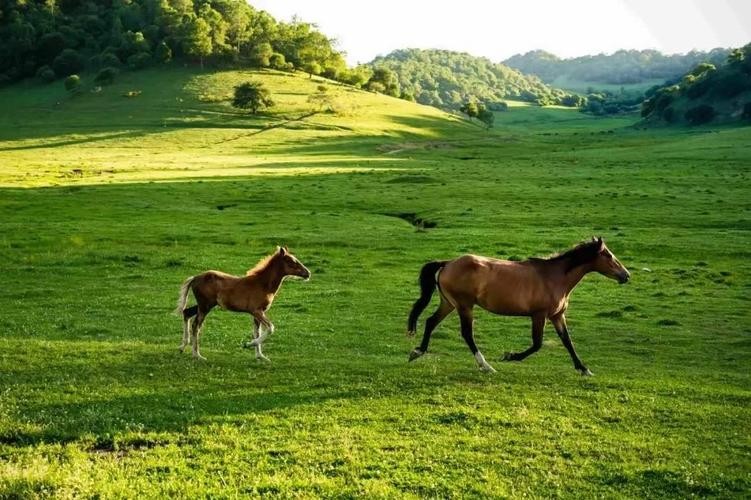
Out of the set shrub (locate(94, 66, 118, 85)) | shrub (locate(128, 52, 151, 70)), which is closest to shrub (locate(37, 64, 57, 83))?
shrub (locate(94, 66, 118, 85))

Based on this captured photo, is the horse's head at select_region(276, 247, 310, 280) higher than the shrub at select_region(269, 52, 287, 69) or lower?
lower

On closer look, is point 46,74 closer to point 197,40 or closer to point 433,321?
point 197,40

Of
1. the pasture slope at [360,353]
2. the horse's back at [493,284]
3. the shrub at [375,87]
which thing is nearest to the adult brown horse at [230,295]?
the pasture slope at [360,353]

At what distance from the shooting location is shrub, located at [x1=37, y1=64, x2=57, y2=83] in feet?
519

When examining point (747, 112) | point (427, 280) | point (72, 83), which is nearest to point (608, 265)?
point (427, 280)

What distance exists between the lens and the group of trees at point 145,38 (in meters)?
163

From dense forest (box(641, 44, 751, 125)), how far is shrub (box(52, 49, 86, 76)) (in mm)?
130080

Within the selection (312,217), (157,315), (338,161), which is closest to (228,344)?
(157,315)

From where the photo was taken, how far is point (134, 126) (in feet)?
392

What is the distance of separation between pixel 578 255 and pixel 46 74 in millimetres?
165963

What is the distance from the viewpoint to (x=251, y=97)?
13112 centimetres

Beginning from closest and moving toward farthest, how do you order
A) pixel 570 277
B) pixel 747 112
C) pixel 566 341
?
pixel 566 341, pixel 570 277, pixel 747 112

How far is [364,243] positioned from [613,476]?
27389 millimetres

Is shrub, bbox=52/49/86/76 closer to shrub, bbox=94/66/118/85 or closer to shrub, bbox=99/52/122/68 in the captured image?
shrub, bbox=99/52/122/68
